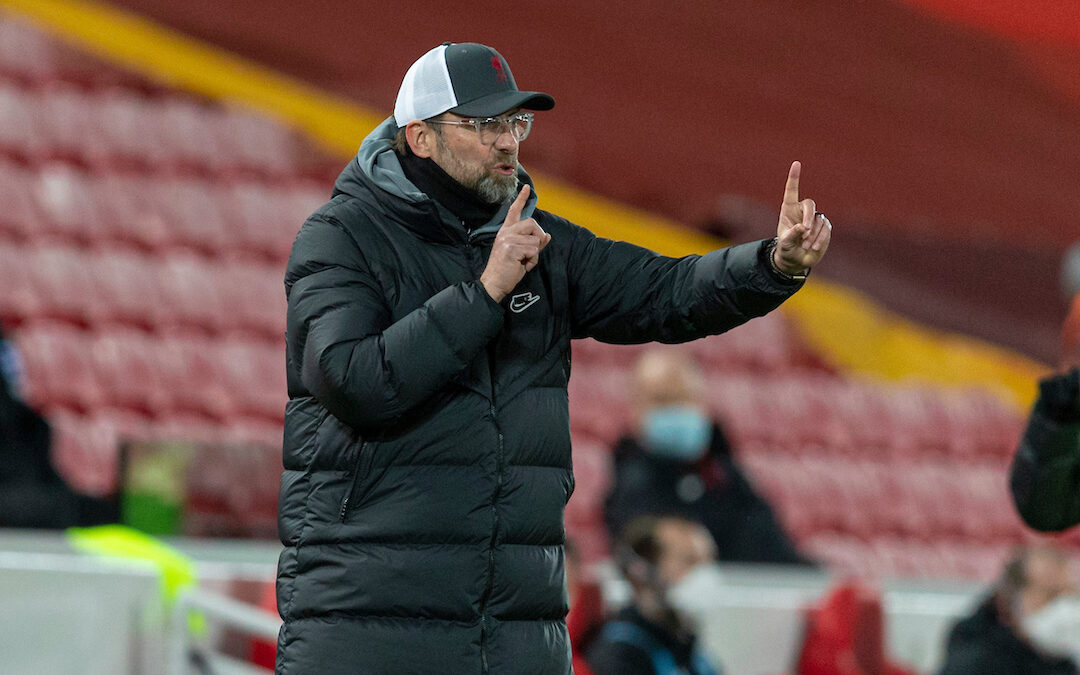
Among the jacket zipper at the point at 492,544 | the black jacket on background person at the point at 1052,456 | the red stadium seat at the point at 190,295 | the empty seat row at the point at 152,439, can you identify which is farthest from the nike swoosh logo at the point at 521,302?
the red stadium seat at the point at 190,295

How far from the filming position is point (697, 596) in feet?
11.4

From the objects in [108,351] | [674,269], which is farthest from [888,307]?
[674,269]

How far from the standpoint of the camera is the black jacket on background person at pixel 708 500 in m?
3.92

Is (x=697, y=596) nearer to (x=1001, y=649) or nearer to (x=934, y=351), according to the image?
(x=1001, y=649)

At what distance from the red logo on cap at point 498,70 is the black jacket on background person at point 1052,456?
118 centimetres

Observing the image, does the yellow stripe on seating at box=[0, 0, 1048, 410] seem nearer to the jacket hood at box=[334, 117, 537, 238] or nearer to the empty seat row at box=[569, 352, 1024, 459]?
the empty seat row at box=[569, 352, 1024, 459]

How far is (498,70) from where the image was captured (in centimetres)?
176

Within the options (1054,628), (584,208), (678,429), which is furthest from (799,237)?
(584,208)

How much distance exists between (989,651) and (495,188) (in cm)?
232

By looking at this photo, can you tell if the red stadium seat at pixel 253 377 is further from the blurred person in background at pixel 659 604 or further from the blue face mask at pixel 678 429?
the blurred person in background at pixel 659 604

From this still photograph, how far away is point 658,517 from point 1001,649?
0.86 meters

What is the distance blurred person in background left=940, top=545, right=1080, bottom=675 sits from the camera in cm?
358

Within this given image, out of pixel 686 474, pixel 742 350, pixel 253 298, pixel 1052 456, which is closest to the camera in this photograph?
pixel 1052 456

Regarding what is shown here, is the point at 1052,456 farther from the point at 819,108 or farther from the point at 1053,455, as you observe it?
the point at 819,108
